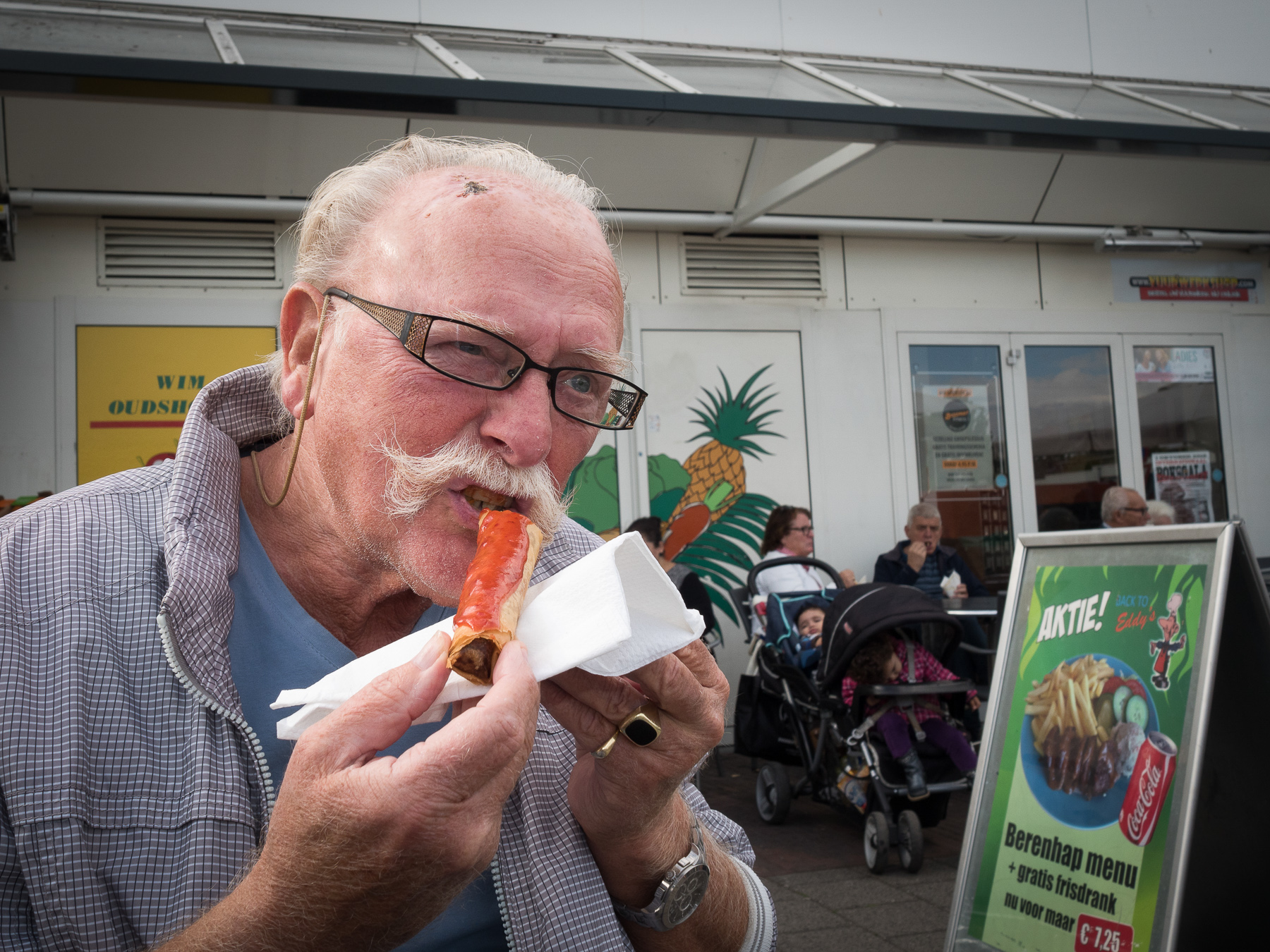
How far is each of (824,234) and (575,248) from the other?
744 centimetres

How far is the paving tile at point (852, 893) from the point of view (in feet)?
14.5

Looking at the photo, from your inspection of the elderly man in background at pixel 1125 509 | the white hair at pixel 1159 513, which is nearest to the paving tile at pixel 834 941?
the elderly man in background at pixel 1125 509

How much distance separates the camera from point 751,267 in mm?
8391

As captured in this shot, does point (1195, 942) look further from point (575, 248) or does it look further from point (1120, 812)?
point (575, 248)

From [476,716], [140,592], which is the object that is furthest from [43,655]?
[476,716]

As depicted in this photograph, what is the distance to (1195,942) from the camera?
2.37 meters

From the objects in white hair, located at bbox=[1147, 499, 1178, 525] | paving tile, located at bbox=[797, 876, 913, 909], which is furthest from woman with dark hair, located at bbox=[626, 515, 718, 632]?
white hair, located at bbox=[1147, 499, 1178, 525]

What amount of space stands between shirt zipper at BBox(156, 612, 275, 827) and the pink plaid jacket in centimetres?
437

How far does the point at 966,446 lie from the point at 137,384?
273 inches

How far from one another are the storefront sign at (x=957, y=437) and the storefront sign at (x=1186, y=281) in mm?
1965

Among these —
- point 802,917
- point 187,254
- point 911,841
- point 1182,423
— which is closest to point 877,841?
point 911,841

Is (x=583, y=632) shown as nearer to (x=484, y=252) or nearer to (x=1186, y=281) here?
(x=484, y=252)

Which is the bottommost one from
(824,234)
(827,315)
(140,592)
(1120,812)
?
(1120,812)

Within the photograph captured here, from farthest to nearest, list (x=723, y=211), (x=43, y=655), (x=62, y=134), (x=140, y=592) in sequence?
(x=723, y=211)
(x=62, y=134)
(x=140, y=592)
(x=43, y=655)
